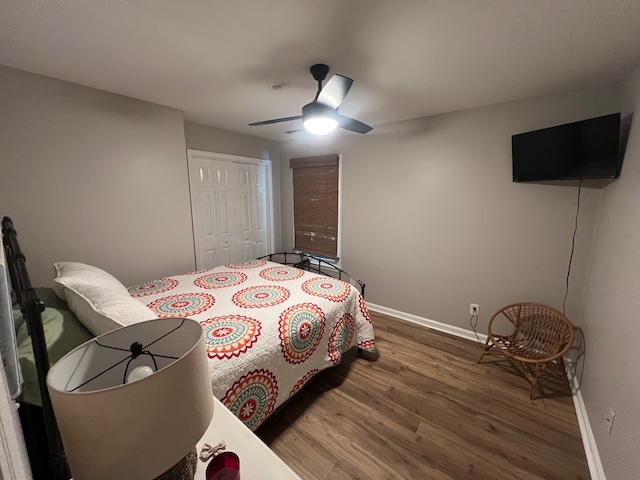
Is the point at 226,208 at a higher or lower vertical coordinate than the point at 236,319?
higher

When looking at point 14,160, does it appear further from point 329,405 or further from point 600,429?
point 600,429

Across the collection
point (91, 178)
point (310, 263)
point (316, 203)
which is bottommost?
point (310, 263)

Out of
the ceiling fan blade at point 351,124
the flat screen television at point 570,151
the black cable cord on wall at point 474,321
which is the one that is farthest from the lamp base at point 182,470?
the black cable cord on wall at point 474,321

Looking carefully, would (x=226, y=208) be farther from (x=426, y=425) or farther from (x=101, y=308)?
(x=426, y=425)

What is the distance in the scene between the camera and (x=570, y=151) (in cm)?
192

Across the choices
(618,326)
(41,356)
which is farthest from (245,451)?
(618,326)

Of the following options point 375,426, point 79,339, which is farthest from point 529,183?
point 79,339

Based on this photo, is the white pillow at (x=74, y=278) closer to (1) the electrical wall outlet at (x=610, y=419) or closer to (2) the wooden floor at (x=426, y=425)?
(2) the wooden floor at (x=426, y=425)

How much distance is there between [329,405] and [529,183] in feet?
8.41

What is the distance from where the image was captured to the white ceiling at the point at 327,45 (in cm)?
124

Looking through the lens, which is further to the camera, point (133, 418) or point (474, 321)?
point (474, 321)

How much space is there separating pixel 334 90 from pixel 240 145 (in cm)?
241

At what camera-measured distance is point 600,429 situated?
1.52 m

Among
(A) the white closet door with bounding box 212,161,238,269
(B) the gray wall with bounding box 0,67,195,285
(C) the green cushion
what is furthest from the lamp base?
(A) the white closet door with bounding box 212,161,238,269
